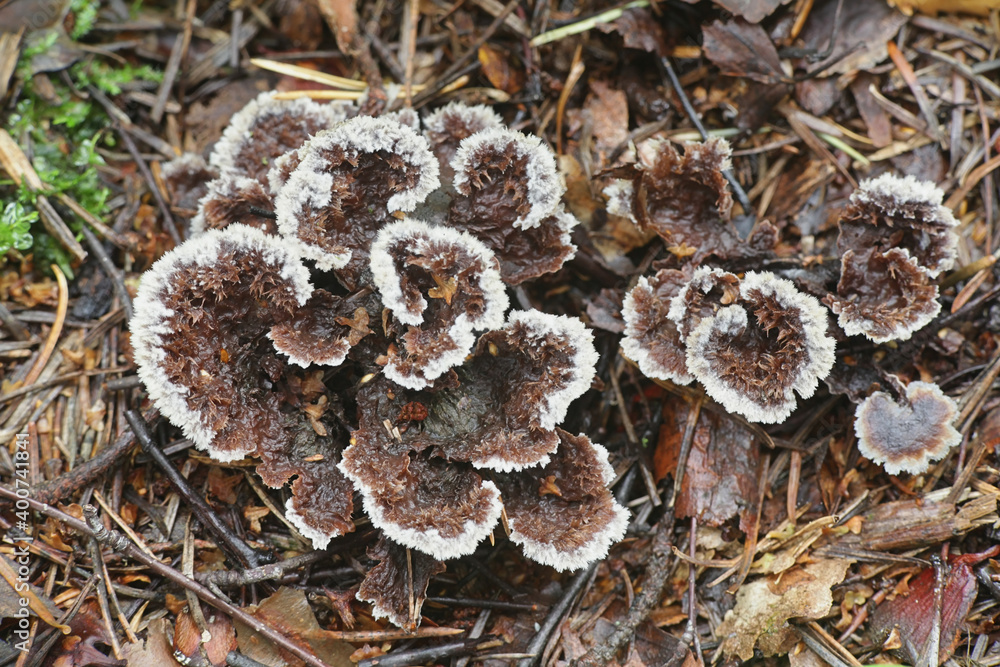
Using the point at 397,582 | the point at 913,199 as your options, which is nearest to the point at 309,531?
the point at 397,582

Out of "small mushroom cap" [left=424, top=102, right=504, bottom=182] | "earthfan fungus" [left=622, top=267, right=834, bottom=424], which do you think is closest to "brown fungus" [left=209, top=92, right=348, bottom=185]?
"small mushroom cap" [left=424, top=102, right=504, bottom=182]

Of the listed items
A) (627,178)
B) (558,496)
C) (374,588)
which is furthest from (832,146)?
(374,588)

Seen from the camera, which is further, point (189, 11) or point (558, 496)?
point (189, 11)

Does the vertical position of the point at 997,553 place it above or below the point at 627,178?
A: below

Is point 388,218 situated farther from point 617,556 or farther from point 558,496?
point 617,556

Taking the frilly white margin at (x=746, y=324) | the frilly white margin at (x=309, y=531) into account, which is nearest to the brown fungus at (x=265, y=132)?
the frilly white margin at (x=309, y=531)

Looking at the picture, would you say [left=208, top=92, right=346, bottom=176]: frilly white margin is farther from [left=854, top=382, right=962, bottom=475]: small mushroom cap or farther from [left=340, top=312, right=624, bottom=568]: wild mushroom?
[left=854, top=382, right=962, bottom=475]: small mushroom cap

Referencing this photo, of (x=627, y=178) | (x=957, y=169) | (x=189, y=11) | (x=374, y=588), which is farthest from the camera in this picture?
(x=189, y=11)
